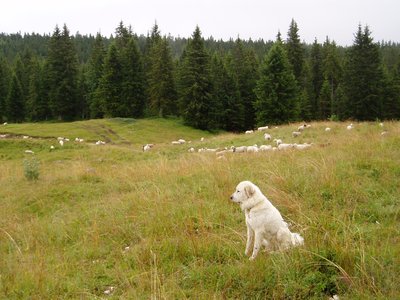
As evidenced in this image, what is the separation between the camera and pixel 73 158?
1967 cm

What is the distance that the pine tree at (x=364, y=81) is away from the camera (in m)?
44.8

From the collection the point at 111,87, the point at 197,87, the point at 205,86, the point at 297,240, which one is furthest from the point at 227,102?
A: the point at 297,240

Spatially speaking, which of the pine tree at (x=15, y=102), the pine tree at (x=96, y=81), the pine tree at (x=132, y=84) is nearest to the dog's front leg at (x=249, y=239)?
the pine tree at (x=132, y=84)

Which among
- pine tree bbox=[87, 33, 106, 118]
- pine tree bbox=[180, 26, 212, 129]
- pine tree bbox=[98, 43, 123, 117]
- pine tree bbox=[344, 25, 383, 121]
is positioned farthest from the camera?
pine tree bbox=[87, 33, 106, 118]

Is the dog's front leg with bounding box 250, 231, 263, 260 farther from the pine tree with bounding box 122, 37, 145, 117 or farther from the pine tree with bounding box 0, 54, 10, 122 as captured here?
the pine tree with bounding box 0, 54, 10, 122

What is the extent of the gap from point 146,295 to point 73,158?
16945 mm

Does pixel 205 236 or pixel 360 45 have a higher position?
pixel 360 45

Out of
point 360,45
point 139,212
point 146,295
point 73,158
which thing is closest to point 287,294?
point 146,295

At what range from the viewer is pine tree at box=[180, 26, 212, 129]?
159 ft

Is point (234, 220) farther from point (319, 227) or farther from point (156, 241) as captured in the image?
point (319, 227)

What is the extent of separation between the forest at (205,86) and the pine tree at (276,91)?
12cm

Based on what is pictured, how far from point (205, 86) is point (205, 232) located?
44.8 meters

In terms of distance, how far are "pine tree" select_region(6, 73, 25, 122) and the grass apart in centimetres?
5552

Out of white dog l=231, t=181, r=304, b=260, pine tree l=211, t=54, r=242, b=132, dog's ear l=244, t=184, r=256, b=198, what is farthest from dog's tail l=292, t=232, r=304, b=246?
pine tree l=211, t=54, r=242, b=132
